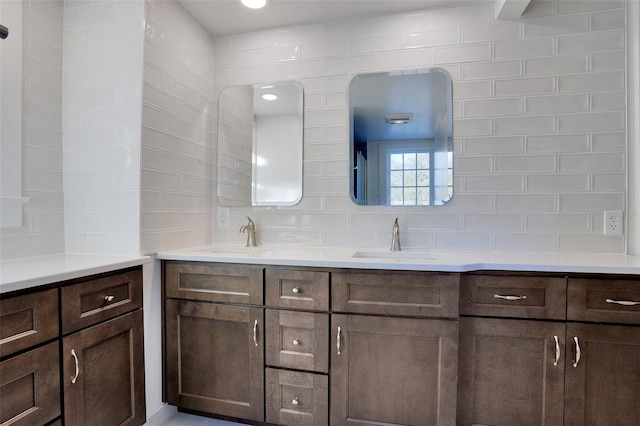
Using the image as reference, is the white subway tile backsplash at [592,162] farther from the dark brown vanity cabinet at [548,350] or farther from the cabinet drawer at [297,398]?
the cabinet drawer at [297,398]

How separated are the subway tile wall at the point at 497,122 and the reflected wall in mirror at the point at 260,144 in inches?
3.6

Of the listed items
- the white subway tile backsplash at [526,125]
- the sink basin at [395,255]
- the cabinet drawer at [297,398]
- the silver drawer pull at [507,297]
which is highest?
the white subway tile backsplash at [526,125]

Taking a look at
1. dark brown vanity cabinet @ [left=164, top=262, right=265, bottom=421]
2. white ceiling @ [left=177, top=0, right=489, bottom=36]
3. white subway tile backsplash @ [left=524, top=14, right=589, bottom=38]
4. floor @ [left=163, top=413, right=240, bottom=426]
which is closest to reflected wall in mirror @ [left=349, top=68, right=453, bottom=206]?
white ceiling @ [left=177, top=0, right=489, bottom=36]

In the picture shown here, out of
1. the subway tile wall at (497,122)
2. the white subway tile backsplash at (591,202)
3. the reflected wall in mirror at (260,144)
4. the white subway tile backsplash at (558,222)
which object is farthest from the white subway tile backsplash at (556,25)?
the reflected wall in mirror at (260,144)

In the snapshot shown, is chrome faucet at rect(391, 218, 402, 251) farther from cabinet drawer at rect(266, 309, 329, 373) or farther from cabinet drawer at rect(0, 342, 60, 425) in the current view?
cabinet drawer at rect(0, 342, 60, 425)

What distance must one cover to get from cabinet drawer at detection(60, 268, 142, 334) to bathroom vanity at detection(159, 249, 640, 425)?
29 cm

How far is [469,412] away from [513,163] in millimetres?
1269

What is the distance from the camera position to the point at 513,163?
6.05 ft

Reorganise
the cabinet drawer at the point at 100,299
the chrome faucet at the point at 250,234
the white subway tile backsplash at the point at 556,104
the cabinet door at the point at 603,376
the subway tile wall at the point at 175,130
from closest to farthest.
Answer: the cabinet drawer at the point at 100,299, the cabinet door at the point at 603,376, the subway tile wall at the point at 175,130, the white subway tile backsplash at the point at 556,104, the chrome faucet at the point at 250,234

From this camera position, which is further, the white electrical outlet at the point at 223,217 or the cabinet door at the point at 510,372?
the white electrical outlet at the point at 223,217

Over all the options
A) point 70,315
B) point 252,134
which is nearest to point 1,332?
point 70,315

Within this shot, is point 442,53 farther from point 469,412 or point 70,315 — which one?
point 70,315

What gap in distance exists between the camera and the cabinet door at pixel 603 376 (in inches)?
53.6

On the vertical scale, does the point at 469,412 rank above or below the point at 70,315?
below
